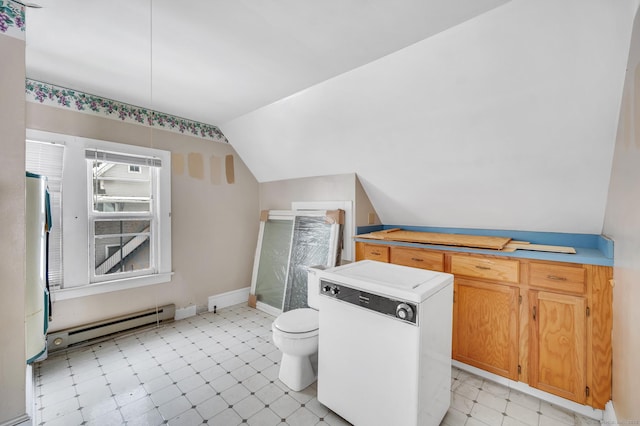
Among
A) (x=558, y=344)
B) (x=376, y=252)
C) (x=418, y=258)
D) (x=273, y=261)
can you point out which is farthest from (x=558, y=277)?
(x=273, y=261)

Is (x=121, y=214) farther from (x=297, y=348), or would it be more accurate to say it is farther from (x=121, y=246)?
(x=297, y=348)

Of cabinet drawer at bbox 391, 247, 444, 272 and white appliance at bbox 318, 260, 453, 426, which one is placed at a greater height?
cabinet drawer at bbox 391, 247, 444, 272

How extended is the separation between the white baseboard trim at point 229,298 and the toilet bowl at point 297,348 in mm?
1759

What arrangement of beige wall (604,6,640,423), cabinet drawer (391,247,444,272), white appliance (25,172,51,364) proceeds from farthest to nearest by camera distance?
cabinet drawer (391,247,444,272), white appliance (25,172,51,364), beige wall (604,6,640,423)

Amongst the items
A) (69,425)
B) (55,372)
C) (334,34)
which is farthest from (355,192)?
(55,372)

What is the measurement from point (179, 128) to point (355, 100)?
2.21 meters

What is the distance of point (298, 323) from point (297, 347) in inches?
6.8

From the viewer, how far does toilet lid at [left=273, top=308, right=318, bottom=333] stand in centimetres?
204

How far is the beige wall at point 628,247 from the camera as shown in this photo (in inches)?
48.7

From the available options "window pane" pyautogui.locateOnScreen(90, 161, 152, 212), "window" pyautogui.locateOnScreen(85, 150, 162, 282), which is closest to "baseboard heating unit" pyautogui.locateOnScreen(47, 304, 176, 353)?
"window" pyautogui.locateOnScreen(85, 150, 162, 282)

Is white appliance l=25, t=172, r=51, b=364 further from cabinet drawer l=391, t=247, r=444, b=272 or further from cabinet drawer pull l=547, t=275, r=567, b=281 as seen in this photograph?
cabinet drawer pull l=547, t=275, r=567, b=281

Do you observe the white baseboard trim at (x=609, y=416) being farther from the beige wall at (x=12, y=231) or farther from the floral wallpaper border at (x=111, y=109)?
the floral wallpaper border at (x=111, y=109)

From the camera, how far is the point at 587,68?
149cm

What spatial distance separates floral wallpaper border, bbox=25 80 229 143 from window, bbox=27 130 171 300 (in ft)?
0.99
